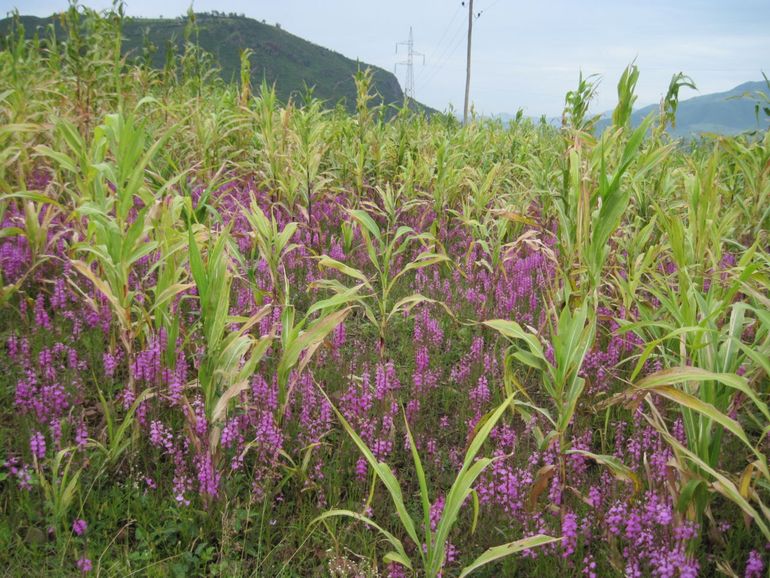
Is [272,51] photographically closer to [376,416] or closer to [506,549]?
[376,416]

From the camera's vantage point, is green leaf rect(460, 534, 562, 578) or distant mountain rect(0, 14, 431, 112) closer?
green leaf rect(460, 534, 562, 578)

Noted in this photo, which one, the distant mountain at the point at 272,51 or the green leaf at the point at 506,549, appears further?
the distant mountain at the point at 272,51

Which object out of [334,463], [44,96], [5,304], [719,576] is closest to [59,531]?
[334,463]

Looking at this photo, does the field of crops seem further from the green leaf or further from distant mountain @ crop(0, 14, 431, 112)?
distant mountain @ crop(0, 14, 431, 112)

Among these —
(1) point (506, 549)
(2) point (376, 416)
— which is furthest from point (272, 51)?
(1) point (506, 549)

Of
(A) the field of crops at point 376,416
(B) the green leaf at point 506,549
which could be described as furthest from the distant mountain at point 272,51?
(B) the green leaf at point 506,549

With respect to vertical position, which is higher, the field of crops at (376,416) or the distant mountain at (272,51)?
the distant mountain at (272,51)

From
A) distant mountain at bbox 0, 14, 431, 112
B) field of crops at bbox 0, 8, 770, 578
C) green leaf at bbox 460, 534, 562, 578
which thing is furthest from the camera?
distant mountain at bbox 0, 14, 431, 112

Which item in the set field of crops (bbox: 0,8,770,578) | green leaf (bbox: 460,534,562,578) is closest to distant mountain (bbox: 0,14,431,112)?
field of crops (bbox: 0,8,770,578)

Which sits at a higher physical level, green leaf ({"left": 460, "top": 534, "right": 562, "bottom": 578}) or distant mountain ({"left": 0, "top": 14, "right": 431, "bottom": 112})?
distant mountain ({"left": 0, "top": 14, "right": 431, "bottom": 112})

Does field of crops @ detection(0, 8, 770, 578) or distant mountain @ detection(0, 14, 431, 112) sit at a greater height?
distant mountain @ detection(0, 14, 431, 112)

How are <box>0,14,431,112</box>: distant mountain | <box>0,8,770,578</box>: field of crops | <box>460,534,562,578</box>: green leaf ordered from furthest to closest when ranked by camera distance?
<box>0,14,431,112</box>: distant mountain, <box>0,8,770,578</box>: field of crops, <box>460,534,562,578</box>: green leaf

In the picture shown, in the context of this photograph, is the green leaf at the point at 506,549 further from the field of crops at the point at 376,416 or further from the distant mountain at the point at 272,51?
the distant mountain at the point at 272,51

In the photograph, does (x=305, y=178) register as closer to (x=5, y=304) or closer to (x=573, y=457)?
(x=5, y=304)
